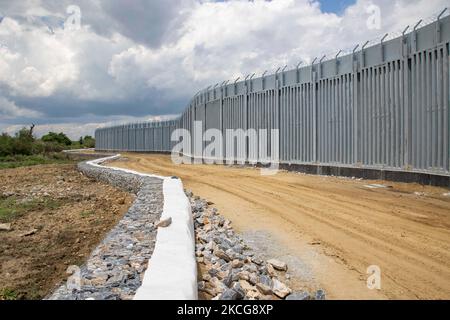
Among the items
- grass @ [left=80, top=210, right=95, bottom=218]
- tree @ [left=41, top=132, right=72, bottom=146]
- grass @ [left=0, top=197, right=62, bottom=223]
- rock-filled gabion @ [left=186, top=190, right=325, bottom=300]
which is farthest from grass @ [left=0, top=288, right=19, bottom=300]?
tree @ [left=41, top=132, right=72, bottom=146]

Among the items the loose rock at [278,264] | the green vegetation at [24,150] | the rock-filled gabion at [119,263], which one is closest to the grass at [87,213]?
the rock-filled gabion at [119,263]

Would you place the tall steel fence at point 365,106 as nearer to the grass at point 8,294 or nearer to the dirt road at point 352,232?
the dirt road at point 352,232

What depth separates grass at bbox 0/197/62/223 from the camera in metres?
11.6

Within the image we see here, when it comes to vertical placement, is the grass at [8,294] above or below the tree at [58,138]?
below

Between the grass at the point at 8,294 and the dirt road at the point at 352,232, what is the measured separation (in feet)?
11.0

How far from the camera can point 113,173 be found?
16.9m

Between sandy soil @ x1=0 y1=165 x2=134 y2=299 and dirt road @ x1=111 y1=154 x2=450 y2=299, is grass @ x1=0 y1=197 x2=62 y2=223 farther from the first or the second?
dirt road @ x1=111 y1=154 x2=450 y2=299

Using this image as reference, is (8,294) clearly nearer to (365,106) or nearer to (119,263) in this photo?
(119,263)

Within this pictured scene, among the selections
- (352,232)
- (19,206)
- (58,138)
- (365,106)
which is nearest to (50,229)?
(19,206)

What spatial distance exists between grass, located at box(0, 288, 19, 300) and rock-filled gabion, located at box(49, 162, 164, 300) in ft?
4.89

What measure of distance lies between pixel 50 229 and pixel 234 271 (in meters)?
6.59

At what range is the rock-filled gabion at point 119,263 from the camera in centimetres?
348

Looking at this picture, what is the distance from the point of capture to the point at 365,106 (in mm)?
13109
